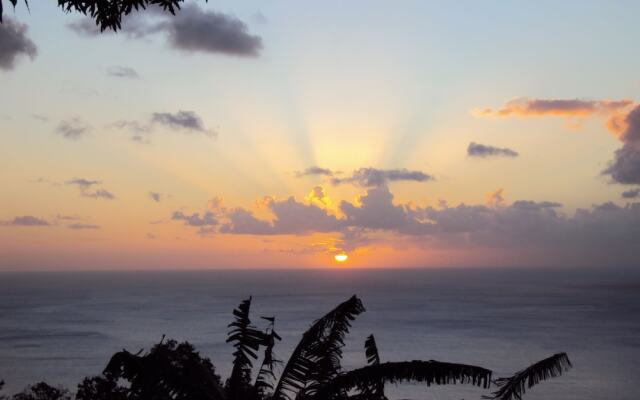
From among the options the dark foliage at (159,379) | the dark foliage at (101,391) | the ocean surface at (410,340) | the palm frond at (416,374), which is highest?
the palm frond at (416,374)

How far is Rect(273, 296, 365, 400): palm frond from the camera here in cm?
1185

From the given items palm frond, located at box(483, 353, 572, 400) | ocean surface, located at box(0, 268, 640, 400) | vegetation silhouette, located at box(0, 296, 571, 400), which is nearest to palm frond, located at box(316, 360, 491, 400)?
vegetation silhouette, located at box(0, 296, 571, 400)

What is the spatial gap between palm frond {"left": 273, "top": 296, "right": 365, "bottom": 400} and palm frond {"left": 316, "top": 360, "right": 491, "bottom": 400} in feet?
3.99

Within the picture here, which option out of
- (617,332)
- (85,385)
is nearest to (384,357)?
(617,332)

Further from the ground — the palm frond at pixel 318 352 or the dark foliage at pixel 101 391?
the palm frond at pixel 318 352

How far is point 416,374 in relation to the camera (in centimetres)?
1013

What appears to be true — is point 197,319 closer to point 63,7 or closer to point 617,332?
point 617,332

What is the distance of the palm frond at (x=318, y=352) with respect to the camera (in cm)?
1185

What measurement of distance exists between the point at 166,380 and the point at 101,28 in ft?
18.4

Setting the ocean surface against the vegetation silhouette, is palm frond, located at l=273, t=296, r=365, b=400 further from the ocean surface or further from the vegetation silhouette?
the ocean surface

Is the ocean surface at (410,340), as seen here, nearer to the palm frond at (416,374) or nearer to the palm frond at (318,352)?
the palm frond at (318,352)

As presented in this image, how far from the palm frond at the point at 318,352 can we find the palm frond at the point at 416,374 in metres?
1.22

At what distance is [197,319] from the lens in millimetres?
172625

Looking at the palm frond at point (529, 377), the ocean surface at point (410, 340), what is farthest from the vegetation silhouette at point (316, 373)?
the ocean surface at point (410, 340)
